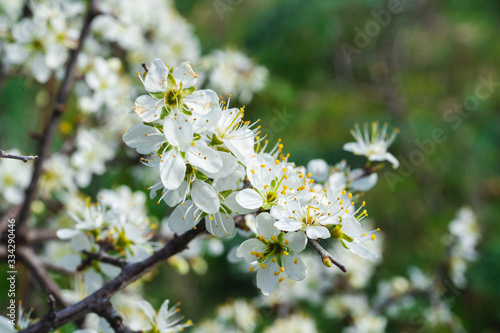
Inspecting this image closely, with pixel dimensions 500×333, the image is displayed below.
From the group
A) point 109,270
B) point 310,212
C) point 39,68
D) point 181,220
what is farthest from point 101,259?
point 39,68

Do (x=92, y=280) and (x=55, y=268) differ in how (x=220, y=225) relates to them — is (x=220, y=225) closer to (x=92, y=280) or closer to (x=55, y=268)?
(x=92, y=280)

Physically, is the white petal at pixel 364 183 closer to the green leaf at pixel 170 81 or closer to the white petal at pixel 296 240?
the white petal at pixel 296 240

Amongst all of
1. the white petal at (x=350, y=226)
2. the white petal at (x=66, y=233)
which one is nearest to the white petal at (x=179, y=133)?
the white petal at (x=350, y=226)

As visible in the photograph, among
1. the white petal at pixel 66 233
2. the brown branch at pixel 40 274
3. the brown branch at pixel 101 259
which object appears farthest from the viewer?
the brown branch at pixel 40 274

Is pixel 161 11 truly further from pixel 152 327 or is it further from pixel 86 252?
pixel 152 327

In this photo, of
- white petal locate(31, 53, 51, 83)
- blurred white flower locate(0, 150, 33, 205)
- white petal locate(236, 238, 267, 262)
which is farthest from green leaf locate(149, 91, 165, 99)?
blurred white flower locate(0, 150, 33, 205)
